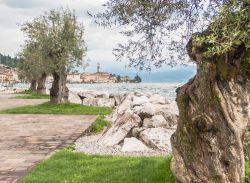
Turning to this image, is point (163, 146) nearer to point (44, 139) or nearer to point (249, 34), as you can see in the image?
point (44, 139)

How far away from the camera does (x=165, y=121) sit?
62.5 ft

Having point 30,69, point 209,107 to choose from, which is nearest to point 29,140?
point 209,107

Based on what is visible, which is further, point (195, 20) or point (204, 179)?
point (195, 20)

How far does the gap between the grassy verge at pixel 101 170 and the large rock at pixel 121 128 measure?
3.17 meters

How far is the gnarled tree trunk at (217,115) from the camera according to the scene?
8141 millimetres

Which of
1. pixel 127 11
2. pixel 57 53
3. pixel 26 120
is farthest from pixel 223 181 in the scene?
pixel 57 53

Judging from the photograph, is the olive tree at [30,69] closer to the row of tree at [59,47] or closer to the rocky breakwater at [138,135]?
the row of tree at [59,47]

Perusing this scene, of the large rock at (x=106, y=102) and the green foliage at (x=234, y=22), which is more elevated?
the green foliage at (x=234, y=22)

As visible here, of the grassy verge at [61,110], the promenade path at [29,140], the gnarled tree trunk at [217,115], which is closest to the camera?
the gnarled tree trunk at [217,115]

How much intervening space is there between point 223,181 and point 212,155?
50cm

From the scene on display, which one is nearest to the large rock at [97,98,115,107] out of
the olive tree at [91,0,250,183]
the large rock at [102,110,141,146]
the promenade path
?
the promenade path

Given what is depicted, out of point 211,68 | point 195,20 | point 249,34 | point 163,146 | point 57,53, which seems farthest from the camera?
point 57,53

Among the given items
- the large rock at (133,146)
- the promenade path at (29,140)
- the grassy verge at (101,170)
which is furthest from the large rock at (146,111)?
the grassy verge at (101,170)

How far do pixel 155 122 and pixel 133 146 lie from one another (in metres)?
2.73
